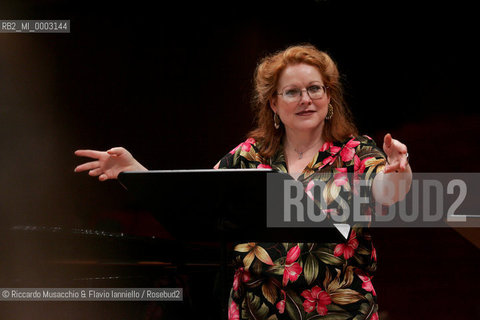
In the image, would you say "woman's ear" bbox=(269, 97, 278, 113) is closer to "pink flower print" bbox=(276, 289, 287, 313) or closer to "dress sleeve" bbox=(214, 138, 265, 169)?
"dress sleeve" bbox=(214, 138, 265, 169)

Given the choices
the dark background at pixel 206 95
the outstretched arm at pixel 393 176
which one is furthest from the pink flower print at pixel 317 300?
the dark background at pixel 206 95

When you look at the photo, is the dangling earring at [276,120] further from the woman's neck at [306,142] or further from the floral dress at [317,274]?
the floral dress at [317,274]

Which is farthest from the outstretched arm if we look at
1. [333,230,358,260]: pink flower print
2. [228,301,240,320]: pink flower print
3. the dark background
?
the dark background

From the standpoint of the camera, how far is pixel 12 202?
114 inches

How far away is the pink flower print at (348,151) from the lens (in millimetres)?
1435

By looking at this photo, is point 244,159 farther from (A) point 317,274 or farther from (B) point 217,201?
Answer: (B) point 217,201

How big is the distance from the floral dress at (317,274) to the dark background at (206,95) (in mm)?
1491

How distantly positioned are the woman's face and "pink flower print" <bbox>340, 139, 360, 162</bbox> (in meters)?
0.11

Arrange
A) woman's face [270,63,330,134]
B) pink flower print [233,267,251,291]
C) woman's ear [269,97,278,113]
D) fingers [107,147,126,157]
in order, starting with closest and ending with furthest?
fingers [107,147,126,157] < pink flower print [233,267,251,291] < woman's face [270,63,330,134] < woman's ear [269,97,278,113]

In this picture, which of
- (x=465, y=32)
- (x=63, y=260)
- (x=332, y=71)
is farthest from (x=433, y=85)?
(x=63, y=260)

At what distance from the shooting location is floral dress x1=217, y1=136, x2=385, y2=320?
1323mm

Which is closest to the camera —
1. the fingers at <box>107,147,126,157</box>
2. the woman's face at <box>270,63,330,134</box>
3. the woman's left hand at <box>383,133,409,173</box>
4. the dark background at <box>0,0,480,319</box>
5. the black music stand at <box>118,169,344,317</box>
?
the black music stand at <box>118,169,344,317</box>

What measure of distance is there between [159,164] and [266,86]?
6.00ft

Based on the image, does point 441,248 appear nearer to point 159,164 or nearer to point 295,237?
point 159,164
